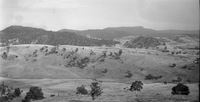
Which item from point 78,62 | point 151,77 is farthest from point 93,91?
point 78,62

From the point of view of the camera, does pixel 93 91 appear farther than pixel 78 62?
No

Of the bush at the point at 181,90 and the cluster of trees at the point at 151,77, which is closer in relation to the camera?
the bush at the point at 181,90

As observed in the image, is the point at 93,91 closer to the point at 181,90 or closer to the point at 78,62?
the point at 181,90

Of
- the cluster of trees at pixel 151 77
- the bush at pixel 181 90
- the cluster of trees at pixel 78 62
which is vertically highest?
the bush at pixel 181 90

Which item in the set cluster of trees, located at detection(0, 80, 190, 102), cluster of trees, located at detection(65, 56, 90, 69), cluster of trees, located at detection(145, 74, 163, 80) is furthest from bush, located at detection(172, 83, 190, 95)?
cluster of trees, located at detection(65, 56, 90, 69)

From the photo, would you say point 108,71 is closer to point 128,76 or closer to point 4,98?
point 128,76

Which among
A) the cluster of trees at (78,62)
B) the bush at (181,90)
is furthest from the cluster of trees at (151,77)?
the bush at (181,90)

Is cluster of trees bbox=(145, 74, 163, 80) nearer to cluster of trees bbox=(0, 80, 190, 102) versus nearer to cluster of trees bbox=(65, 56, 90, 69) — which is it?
cluster of trees bbox=(65, 56, 90, 69)

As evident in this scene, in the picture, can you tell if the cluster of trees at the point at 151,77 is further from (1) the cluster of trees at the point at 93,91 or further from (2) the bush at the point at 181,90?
(2) the bush at the point at 181,90

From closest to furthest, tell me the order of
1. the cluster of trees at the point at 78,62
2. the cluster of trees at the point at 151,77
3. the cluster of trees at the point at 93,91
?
the cluster of trees at the point at 93,91, the cluster of trees at the point at 151,77, the cluster of trees at the point at 78,62

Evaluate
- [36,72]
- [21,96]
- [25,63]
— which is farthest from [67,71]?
[21,96]

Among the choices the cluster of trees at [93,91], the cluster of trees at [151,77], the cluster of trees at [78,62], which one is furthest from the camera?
the cluster of trees at [78,62]
